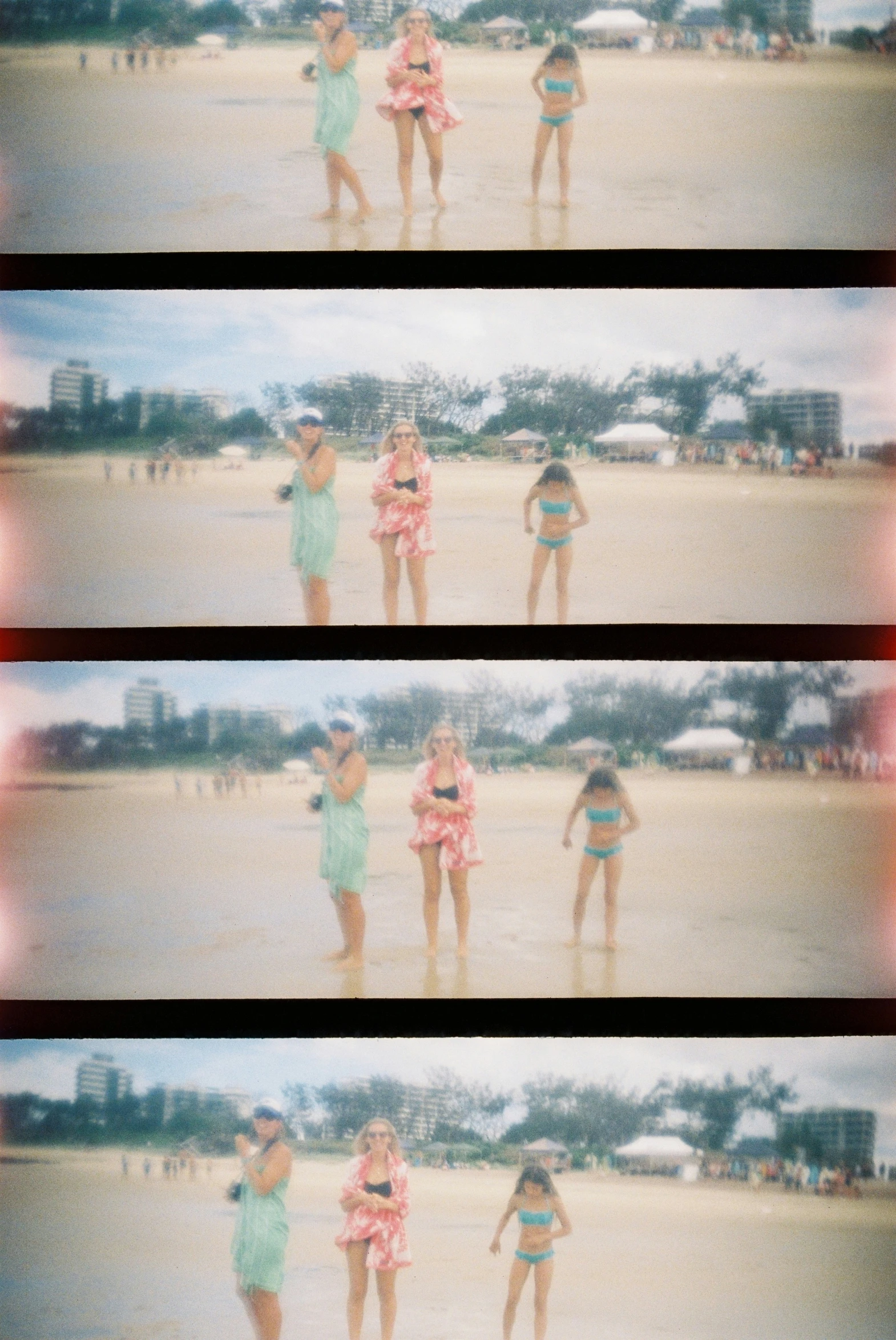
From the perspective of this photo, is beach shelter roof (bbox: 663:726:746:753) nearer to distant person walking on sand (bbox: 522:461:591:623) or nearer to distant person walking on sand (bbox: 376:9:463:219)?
distant person walking on sand (bbox: 522:461:591:623)

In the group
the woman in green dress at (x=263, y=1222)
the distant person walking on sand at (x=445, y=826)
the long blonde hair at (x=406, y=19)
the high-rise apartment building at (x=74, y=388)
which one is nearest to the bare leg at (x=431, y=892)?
the distant person walking on sand at (x=445, y=826)

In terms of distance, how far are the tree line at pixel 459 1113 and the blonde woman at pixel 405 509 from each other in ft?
4.87

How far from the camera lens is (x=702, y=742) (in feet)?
13.5

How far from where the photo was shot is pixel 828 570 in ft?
13.4

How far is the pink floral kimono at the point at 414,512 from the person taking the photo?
410 cm

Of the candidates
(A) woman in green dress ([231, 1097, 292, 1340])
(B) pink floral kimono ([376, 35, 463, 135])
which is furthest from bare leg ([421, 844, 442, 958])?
(B) pink floral kimono ([376, 35, 463, 135])

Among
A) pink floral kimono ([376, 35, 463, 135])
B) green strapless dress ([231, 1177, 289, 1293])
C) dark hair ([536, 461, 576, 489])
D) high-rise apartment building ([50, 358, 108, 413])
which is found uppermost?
pink floral kimono ([376, 35, 463, 135])

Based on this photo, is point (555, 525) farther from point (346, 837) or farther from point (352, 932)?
point (352, 932)

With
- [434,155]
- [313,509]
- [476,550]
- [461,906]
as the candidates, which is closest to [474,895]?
[461,906]

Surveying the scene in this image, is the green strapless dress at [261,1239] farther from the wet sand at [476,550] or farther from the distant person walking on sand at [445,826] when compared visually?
the wet sand at [476,550]

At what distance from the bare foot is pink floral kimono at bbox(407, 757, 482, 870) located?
14.8 inches

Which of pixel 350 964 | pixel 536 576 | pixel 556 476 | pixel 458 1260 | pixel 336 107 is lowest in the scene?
pixel 458 1260

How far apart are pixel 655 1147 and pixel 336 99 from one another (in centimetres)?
342

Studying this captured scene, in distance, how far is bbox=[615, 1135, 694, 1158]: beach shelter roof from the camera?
408 cm
